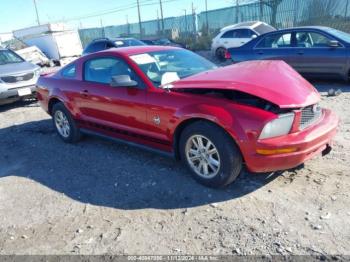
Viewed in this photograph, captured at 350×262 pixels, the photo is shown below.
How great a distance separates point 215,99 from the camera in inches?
149

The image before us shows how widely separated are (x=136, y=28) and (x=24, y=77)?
28.3 m

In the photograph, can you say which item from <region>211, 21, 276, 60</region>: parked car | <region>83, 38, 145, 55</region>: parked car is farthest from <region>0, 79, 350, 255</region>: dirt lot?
<region>211, 21, 276, 60</region>: parked car

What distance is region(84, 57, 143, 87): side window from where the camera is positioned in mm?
4696

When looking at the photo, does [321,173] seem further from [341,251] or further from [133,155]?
[133,155]

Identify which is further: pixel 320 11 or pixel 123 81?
pixel 320 11

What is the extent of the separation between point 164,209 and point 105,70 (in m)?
2.39

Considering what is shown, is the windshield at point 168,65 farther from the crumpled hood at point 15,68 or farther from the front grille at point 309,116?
the crumpled hood at point 15,68

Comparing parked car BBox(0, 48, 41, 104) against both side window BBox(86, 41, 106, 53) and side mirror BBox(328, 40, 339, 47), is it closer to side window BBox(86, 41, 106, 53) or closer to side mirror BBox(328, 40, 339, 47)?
side window BBox(86, 41, 106, 53)

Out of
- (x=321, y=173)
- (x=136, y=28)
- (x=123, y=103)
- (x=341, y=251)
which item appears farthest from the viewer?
(x=136, y=28)

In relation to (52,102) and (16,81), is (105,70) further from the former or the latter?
(16,81)

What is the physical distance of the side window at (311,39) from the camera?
336 inches

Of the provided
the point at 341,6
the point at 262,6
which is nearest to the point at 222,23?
the point at 262,6

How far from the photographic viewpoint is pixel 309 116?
378 cm

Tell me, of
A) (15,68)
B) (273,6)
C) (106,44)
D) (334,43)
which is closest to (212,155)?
(334,43)
